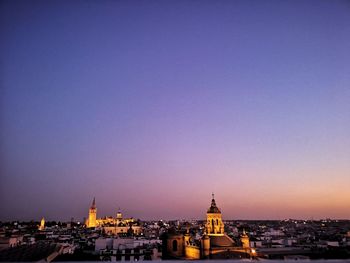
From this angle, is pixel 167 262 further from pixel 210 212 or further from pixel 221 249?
pixel 210 212

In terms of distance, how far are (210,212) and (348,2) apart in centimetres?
914

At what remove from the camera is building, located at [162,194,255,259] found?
890 cm

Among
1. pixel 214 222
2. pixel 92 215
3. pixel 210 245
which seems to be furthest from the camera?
pixel 92 215

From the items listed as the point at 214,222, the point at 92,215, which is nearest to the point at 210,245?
the point at 214,222

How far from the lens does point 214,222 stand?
10672 mm

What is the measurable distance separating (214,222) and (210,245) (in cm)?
140

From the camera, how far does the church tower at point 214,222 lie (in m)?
10.5

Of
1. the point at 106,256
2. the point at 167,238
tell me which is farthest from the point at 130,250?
the point at 167,238

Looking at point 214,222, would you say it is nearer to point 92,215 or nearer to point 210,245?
point 210,245

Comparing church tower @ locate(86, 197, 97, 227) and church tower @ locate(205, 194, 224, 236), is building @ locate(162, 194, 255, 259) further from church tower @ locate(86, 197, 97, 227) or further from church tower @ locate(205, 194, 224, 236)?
church tower @ locate(86, 197, 97, 227)

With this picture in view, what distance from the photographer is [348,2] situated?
7.82ft

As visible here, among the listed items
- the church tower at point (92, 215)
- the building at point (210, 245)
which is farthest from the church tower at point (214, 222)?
the church tower at point (92, 215)

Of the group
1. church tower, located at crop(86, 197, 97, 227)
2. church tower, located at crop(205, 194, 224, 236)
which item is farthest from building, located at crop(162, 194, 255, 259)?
church tower, located at crop(86, 197, 97, 227)

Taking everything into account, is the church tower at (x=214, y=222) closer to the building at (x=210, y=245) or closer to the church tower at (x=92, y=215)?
the building at (x=210, y=245)
